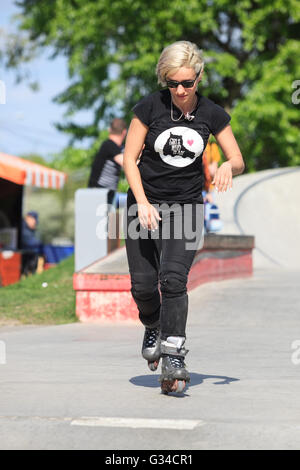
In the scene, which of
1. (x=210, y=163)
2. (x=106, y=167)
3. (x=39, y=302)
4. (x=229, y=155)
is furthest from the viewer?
(x=210, y=163)

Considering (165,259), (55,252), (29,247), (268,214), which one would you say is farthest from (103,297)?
(55,252)

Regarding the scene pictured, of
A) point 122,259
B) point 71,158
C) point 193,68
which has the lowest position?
point 122,259

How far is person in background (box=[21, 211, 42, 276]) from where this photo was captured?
666 inches

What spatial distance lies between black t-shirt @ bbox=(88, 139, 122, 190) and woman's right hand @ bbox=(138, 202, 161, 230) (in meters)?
6.02

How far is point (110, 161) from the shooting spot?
35.0ft

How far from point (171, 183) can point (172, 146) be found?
0.67ft

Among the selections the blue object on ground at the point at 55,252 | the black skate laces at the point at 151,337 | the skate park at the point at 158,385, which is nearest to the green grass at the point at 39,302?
the skate park at the point at 158,385

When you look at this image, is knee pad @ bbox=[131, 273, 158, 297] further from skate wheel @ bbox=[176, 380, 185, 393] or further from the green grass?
the green grass

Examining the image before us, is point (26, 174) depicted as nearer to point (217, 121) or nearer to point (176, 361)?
point (217, 121)

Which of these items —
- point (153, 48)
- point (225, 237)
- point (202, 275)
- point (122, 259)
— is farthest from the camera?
point (153, 48)

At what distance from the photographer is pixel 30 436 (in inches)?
142
